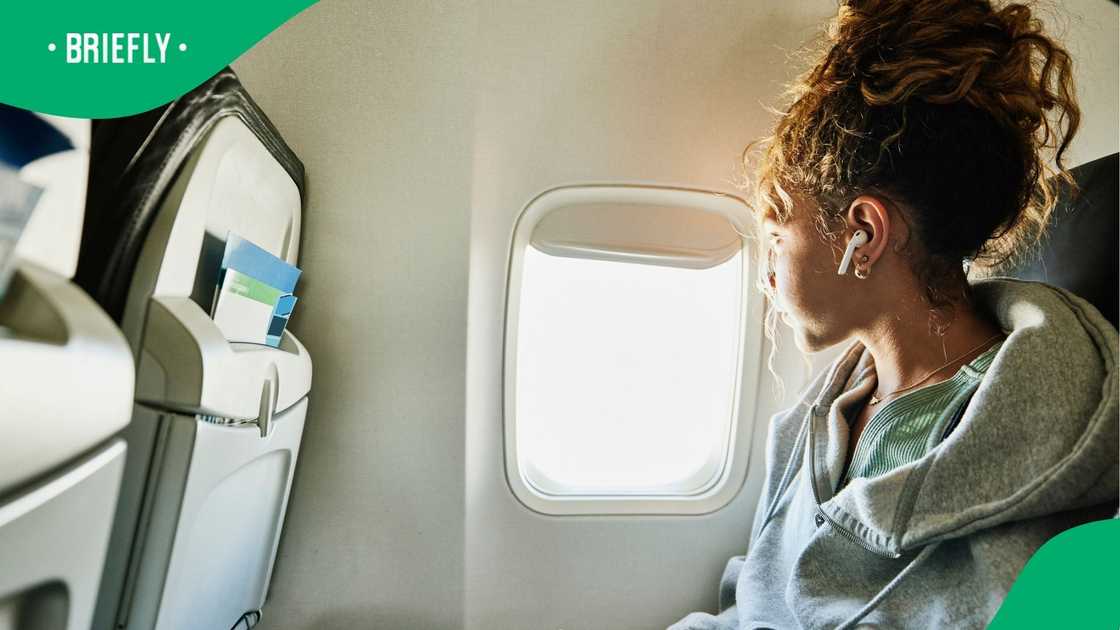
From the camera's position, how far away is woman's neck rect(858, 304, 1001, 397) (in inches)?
41.8

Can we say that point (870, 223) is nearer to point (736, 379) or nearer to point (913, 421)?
point (913, 421)

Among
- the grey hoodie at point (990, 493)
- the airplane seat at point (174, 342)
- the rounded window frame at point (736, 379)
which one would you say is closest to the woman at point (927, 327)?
the grey hoodie at point (990, 493)

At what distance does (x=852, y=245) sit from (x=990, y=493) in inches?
15.0

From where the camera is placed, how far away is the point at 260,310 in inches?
41.2

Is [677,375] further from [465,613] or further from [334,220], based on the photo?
[334,220]

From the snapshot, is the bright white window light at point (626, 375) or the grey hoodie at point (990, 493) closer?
the grey hoodie at point (990, 493)

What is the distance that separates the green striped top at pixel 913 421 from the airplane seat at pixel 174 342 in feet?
2.89

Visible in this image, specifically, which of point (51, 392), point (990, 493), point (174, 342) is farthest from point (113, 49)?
point (990, 493)

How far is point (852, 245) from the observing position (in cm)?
104

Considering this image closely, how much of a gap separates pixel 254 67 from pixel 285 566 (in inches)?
35.5

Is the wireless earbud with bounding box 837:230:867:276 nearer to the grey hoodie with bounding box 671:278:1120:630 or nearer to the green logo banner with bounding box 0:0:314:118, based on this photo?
the grey hoodie with bounding box 671:278:1120:630

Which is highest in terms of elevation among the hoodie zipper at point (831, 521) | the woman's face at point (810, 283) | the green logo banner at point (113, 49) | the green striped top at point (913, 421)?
the green logo banner at point (113, 49)

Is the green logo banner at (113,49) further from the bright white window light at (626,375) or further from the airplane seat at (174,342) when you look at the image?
the bright white window light at (626,375)

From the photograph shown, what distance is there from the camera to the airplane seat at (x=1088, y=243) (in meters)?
0.98
